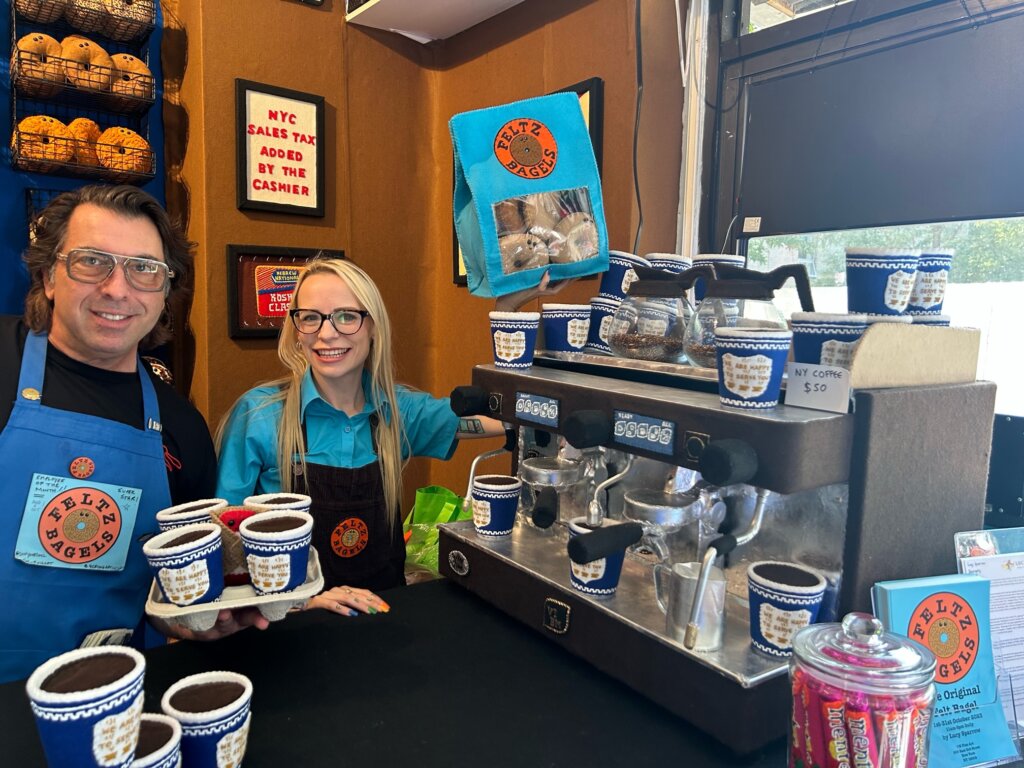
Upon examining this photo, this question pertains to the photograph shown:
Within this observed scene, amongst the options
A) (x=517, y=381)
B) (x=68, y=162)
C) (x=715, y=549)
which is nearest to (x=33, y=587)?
(x=517, y=381)

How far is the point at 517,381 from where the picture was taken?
3.74ft

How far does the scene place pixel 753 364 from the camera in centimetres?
80

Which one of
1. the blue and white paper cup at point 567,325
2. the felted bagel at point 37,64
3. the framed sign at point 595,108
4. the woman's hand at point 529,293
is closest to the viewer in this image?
the blue and white paper cup at point 567,325

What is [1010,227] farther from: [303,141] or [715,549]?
[303,141]

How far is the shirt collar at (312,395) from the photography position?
165 centimetres

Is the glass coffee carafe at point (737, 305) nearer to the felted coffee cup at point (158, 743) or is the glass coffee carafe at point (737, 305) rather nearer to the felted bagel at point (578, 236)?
the felted bagel at point (578, 236)

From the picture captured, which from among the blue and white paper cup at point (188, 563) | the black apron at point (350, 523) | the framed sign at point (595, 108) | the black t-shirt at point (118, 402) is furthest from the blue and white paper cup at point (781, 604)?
the framed sign at point (595, 108)

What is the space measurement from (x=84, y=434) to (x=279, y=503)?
497mm

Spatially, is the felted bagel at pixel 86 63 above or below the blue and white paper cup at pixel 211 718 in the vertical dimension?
above

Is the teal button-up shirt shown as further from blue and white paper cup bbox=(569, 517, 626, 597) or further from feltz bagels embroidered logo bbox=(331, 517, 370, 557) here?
blue and white paper cup bbox=(569, 517, 626, 597)

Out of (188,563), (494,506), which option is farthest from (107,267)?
(494,506)

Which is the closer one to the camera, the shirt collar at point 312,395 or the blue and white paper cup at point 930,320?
the blue and white paper cup at point 930,320

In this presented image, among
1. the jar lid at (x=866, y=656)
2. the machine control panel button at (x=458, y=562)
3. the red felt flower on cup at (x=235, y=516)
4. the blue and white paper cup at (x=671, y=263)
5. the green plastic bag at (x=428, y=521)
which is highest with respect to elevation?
the blue and white paper cup at (x=671, y=263)

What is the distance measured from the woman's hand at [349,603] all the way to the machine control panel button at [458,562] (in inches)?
5.2
